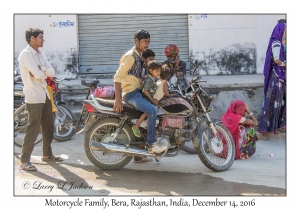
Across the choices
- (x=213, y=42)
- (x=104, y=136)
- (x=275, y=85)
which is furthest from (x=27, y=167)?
(x=213, y=42)

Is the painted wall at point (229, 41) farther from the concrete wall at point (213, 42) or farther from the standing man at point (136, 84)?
the standing man at point (136, 84)

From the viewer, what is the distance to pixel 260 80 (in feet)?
27.7

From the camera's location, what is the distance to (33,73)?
5.28m

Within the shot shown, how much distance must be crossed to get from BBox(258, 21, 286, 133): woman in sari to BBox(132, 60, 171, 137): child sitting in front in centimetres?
255

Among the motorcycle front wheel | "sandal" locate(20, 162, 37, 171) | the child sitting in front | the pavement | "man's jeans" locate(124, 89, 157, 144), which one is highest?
the child sitting in front

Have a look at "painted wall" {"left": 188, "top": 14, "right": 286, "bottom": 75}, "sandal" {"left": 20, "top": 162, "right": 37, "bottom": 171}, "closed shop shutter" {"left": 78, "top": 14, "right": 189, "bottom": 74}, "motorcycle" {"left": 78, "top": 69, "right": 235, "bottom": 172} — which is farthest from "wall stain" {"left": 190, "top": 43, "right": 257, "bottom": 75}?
"sandal" {"left": 20, "top": 162, "right": 37, "bottom": 171}

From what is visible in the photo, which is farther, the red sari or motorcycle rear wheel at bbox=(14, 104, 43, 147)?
motorcycle rear wheel at bbox=(14, 104, 43, 147)

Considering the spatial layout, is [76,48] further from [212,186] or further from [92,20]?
[212,186]

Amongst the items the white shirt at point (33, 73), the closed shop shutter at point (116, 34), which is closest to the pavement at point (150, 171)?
the white shirt at point (33, 73)

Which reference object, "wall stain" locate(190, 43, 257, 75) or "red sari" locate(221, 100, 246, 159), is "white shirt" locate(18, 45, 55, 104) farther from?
"wall stain" locate(190, 43, 257, 75)

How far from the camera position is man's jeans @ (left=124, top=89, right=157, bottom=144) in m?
5.14

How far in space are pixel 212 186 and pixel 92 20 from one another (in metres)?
5.43

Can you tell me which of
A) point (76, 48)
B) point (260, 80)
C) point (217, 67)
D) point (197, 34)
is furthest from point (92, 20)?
point (260, 80)

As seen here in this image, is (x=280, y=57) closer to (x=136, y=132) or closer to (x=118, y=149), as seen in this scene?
(x=136, y=132)
